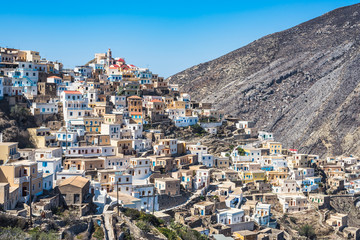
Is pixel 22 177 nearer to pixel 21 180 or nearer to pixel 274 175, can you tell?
pixel 21 180

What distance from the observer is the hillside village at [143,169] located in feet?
92.5

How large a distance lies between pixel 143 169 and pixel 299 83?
212 ft

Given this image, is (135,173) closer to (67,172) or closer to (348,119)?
(67,172)

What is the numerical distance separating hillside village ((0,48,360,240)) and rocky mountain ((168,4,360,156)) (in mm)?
23436

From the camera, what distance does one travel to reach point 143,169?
126ft

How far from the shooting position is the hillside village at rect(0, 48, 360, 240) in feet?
92.5

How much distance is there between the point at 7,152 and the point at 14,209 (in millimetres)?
7960

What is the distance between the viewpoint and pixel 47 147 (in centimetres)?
3962

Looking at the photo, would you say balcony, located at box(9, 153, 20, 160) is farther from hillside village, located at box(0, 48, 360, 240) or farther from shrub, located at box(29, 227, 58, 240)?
shrub, located at box(29, 227, 58, 240)

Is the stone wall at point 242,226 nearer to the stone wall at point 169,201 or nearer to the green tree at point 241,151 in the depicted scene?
the stone wall at point 169,201

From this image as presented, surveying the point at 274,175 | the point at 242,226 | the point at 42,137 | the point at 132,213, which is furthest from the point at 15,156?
the point at 274,175

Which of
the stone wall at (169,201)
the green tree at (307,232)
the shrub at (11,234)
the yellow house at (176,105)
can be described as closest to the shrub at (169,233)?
the stone wall at (169,201)

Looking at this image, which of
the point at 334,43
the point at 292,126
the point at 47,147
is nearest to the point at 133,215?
the point at 47,147

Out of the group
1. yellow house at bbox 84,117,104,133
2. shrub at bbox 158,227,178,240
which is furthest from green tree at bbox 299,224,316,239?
yellow house at bbox 84,117,104,133
